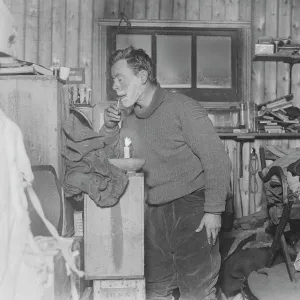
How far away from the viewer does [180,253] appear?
2.88 m

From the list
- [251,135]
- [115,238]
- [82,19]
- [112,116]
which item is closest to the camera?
[115,238]

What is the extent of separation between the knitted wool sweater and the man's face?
139 millimetres

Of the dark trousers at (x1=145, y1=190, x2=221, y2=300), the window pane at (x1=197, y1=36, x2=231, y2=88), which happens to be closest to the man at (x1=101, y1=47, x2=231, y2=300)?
the dark trousers at (x1=145, y1=190, x2=221, y2=300)

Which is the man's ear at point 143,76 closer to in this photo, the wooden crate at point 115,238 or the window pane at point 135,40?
the wooden crate at point 115,238

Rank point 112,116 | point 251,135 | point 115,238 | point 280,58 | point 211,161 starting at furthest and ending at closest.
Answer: point 280,58, point 251,135, point 112,116, point 211,161, point 115,238

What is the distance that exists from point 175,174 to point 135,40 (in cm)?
278

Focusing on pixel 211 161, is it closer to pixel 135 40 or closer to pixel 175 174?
pixel 175 174

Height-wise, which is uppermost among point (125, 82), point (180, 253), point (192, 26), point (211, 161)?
point (192, 26)

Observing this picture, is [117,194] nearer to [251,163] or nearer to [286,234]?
[286,234]

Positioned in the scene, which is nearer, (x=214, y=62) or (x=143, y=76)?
(x=143, y=76)

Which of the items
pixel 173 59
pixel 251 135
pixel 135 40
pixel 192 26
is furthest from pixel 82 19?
pixel 251 135

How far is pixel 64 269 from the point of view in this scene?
1836mm

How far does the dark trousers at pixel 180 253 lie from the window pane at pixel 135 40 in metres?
2.71

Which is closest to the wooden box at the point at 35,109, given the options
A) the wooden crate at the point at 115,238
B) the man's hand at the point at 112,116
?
the wooden crate at the point at 115,238
